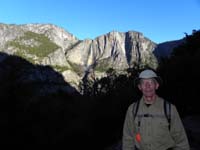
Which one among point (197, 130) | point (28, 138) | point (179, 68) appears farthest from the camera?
point (179, 68)

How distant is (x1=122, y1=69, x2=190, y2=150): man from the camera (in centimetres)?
376

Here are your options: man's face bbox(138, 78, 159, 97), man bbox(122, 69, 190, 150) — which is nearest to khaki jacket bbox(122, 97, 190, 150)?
man bbox(122, 69, 190, 150)

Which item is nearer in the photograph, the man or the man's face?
the man

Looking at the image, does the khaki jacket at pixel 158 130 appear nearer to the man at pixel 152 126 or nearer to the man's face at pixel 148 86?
the man at pixel 152 126

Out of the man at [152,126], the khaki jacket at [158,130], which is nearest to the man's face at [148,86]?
the man at [152,126]

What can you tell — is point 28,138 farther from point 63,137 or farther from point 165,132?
point 165,132

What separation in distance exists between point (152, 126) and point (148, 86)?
47 cm

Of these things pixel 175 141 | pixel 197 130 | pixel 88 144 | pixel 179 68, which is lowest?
pixel 88 144

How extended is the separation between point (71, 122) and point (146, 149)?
15702 mm

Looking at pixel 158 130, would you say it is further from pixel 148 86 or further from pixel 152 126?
pixel 148 86

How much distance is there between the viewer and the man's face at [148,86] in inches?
153

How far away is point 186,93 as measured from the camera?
1997 cm

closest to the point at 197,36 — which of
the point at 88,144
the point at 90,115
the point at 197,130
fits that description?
the point at 90,115

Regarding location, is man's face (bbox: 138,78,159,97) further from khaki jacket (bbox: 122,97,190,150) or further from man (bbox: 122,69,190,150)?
khaki jacket (bbox: 122,97,190,150)
